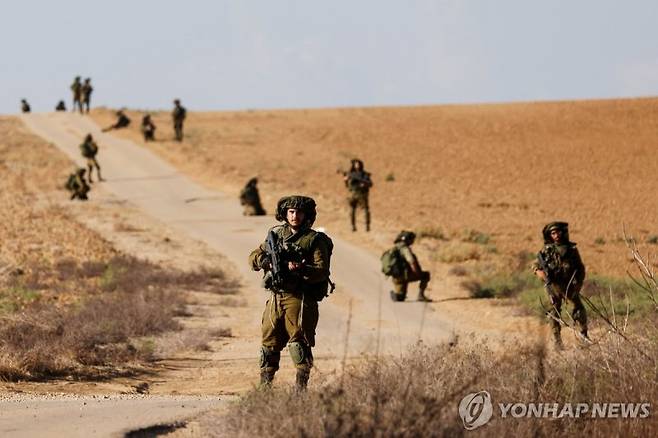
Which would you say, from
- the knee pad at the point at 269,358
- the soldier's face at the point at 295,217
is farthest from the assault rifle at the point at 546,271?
the knee pad at the point at 269,358

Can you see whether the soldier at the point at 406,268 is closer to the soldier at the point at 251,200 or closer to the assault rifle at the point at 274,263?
the assault rifle at the point at 274,263

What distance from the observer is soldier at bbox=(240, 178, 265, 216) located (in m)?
26.6

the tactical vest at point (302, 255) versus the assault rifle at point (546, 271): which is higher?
the tactical vest at point (302, 255)

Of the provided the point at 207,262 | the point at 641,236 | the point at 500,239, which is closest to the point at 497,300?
the point at 207,262

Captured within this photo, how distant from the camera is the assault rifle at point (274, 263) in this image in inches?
290

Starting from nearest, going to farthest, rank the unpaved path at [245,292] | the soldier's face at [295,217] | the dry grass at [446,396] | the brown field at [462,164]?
the dry grass at [446,396]
the soldier's face at [295,217]
the unpaved path at [245,292]
the brown field at [462,164]

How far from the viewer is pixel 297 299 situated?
7484mm

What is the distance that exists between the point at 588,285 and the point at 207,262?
24.6ft

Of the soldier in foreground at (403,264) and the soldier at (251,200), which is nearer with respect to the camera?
the soldier in foreground at (403,264)

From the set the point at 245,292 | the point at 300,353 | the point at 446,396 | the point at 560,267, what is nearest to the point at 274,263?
the point at 300,353

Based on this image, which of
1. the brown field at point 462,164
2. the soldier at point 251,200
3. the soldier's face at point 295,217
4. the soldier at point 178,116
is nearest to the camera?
the soldier's face at point 295,217

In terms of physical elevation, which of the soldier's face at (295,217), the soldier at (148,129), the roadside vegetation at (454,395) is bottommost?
the roadside vegetation at (454,395)

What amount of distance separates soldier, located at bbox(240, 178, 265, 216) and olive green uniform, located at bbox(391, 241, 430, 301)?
33.9 ft

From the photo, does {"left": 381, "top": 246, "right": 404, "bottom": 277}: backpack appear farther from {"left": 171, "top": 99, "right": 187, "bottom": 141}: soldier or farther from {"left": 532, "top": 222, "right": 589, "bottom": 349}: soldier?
{"left": 171, "top": 99, "right": 187, "bottom": 141}: soldier
